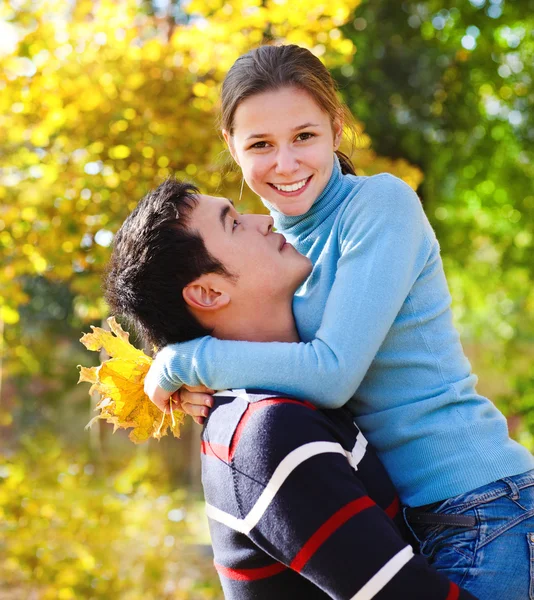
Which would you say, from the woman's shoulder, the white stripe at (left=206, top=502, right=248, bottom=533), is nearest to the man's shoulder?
the white stripe at (left=206, top=502, right=248, bottom=533)

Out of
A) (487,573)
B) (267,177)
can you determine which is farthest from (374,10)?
(487,573)

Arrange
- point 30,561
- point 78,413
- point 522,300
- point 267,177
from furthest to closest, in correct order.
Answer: point 522,300 < point 78,413 < point 30,561 < point 267,177

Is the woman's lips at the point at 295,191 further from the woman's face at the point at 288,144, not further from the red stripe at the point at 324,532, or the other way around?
the red stripe at the point at 324,532

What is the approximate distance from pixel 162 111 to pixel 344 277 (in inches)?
142

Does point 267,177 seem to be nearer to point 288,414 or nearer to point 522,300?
point 288,414

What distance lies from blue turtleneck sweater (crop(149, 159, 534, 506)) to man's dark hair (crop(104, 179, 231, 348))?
88 mm

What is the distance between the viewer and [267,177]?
210cm

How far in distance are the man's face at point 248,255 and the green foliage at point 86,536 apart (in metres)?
3.49

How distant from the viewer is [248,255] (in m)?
1.88

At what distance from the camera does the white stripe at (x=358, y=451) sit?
5.44 feet

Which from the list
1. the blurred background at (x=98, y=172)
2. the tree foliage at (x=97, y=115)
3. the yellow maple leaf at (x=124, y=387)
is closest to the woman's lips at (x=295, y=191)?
the yellow maple leaf at (x=124, y=387)

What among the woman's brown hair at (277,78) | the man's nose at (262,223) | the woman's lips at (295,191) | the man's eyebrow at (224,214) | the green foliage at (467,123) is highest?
the woman's brown hair at (277,78)

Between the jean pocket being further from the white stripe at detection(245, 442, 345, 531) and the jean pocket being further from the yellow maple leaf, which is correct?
the yellow maple leaf

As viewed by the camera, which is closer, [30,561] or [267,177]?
[267,177]
